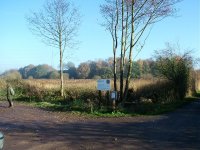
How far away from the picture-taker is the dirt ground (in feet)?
35.8

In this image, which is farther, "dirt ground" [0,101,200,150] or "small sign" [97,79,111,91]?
"small sign" [97,79,111,91]

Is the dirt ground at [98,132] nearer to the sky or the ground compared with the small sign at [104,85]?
nearer to the ground

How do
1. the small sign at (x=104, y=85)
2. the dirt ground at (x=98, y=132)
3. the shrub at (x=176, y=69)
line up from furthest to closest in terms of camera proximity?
the shrub at (x=176, y=69), the small sign at (x=104, y=85), the dirt ground at (x=98, y=132)

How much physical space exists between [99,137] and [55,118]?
569 cm

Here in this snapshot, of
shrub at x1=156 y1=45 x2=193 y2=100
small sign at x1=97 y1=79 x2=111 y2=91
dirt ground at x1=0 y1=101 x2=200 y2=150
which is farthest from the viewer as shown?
shrub at x1=156 y1=45 x2=193 y2=100

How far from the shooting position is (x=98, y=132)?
519 inches

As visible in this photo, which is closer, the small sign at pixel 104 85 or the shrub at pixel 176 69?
the small sign at pixel 104 85

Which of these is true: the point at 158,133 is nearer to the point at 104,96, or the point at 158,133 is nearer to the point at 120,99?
the point at 120,99

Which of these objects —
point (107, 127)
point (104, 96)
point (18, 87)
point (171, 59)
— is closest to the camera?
point (107, 127)

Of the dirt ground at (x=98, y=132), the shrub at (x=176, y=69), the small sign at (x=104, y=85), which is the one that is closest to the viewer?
the dirt ground at (x=98, y=132)

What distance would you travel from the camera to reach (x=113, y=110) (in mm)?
19609

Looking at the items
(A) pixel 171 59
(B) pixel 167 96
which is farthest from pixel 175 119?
(A) pixel 171 59

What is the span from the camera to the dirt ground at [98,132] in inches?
430

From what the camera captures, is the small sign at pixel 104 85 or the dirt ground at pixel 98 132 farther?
the small sign at pixel 104 85
